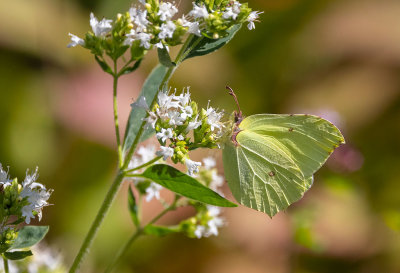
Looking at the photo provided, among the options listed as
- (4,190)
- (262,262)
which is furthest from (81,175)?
(4,190)

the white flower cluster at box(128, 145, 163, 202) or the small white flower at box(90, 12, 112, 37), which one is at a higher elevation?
the small white flower at box(90, 12, 112, 37)

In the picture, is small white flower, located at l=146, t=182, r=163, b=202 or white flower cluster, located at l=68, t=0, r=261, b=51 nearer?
white flower cluster, located at l=68, t=0, r=261, b=51

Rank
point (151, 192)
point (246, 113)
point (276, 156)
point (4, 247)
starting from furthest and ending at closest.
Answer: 1. point (246, 113)
2. point (276, 156)
3. point (151, 192)
4. point (4, 247)

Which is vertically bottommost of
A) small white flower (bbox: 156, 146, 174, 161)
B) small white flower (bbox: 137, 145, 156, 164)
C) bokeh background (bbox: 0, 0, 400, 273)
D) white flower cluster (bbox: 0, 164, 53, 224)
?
bokeh background (bbox: 0, 0, 400, 273)

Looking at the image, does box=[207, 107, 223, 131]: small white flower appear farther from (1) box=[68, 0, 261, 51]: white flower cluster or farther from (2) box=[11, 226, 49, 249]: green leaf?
(2) box=[11, 226, 49, 249]: green leaf

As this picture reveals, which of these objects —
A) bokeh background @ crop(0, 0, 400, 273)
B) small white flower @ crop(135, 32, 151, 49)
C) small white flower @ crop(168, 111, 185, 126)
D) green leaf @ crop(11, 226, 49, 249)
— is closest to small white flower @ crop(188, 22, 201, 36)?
small white flower @ crop(135, 32, 151, 49)

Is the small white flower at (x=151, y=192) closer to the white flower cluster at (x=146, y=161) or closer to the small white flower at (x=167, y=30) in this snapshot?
the white flower cluster at (x=146, y=161)

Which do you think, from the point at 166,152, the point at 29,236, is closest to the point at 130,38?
the point at 166,152

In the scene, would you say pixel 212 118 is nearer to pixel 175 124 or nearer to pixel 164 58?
pixel 175 124
